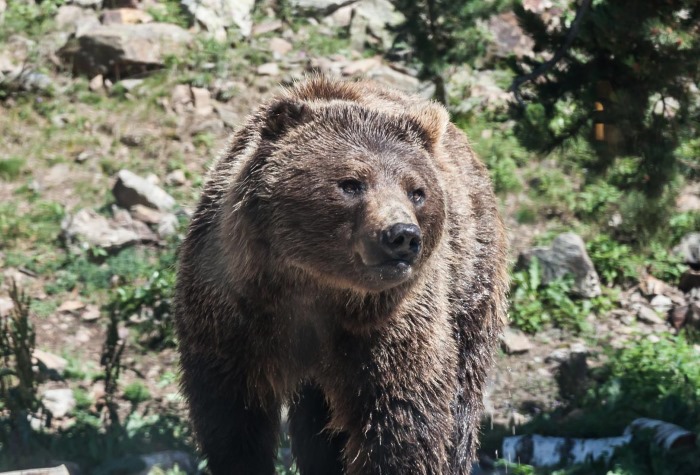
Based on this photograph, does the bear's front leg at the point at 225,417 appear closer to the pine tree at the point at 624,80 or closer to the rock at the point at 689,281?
the pine tree at the point at 624,80

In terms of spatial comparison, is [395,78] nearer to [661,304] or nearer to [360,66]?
[360,66]

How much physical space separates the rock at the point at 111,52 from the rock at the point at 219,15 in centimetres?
76

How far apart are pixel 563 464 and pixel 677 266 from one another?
134 inches

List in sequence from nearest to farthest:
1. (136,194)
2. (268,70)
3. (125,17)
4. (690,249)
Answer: (136,194) → (690,249) → (268,70) → (125,17)

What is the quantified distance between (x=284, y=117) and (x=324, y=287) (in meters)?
0.74

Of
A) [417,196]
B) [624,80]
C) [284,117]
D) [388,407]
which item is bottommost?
[388,407]

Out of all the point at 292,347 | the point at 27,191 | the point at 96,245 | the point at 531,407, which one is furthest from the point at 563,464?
the point at 27,191

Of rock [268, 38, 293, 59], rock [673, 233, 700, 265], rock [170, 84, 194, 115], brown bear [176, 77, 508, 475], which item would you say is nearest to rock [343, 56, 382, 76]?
rock [268, 38, 293, 59]

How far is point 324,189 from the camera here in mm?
3986

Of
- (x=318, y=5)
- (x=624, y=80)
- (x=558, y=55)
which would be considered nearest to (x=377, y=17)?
(x=318, y=5)

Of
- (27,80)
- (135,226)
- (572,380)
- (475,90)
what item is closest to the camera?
(572,380)

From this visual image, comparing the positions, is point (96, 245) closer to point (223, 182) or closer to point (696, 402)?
point (223, 182)

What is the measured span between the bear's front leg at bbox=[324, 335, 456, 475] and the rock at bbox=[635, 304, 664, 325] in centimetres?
434

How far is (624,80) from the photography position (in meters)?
6.45
